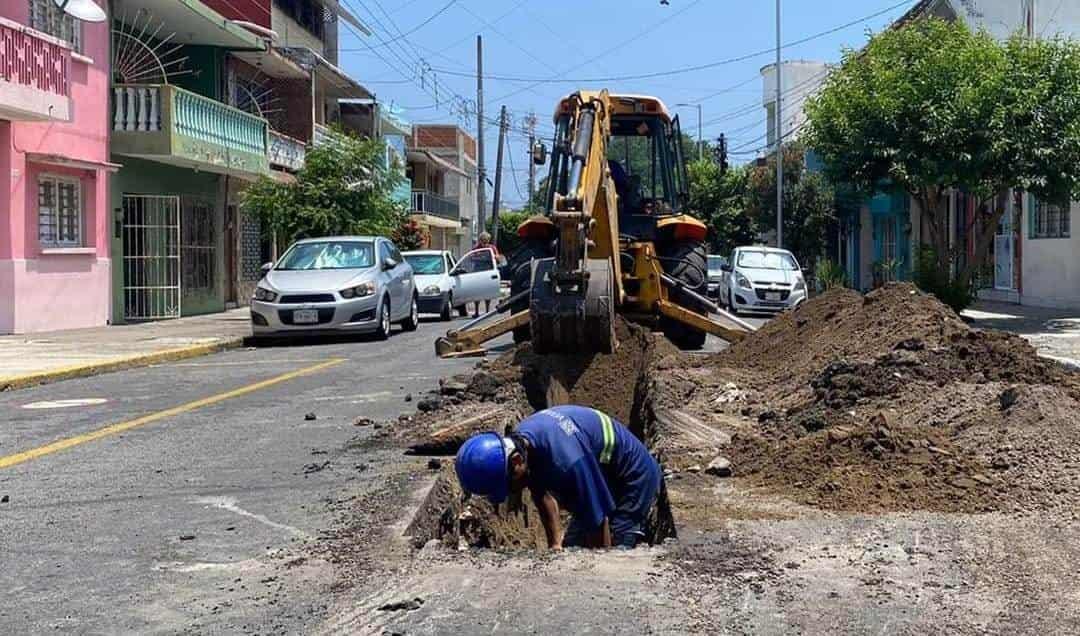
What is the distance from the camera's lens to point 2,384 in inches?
538

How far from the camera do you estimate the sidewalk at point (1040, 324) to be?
16547 millimetres

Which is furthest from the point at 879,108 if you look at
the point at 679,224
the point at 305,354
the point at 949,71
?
the point at 305,354

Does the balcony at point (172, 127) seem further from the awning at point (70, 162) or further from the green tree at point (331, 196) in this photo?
the green tree at point (331, 196)

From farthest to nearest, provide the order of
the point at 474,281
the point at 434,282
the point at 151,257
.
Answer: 1. the point at 474,281
2. the point at 434,282
3. the point at 151,257

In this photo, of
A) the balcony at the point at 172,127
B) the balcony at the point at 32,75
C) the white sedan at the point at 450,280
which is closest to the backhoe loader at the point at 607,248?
the balcony at the point at 32,75

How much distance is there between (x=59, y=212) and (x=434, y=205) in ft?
129

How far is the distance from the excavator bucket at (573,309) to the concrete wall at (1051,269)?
1919 centimetres

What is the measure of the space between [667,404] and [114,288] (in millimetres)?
17881

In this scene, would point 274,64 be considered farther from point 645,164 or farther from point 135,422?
point 135,422

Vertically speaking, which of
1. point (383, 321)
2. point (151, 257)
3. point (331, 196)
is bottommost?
point (383, 321)

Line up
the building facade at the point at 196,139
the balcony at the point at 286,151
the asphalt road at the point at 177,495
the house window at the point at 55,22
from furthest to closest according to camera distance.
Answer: the balcony at the point at 286,151, the building facade at the point at 196,139, the house window at the point at 55,22, the asphalt road at the point at 177,495

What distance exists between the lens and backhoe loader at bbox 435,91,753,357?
10.4 meters

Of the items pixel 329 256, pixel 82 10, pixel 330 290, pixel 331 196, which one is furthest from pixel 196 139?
pixel 330 290

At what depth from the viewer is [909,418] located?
26.8 ft
